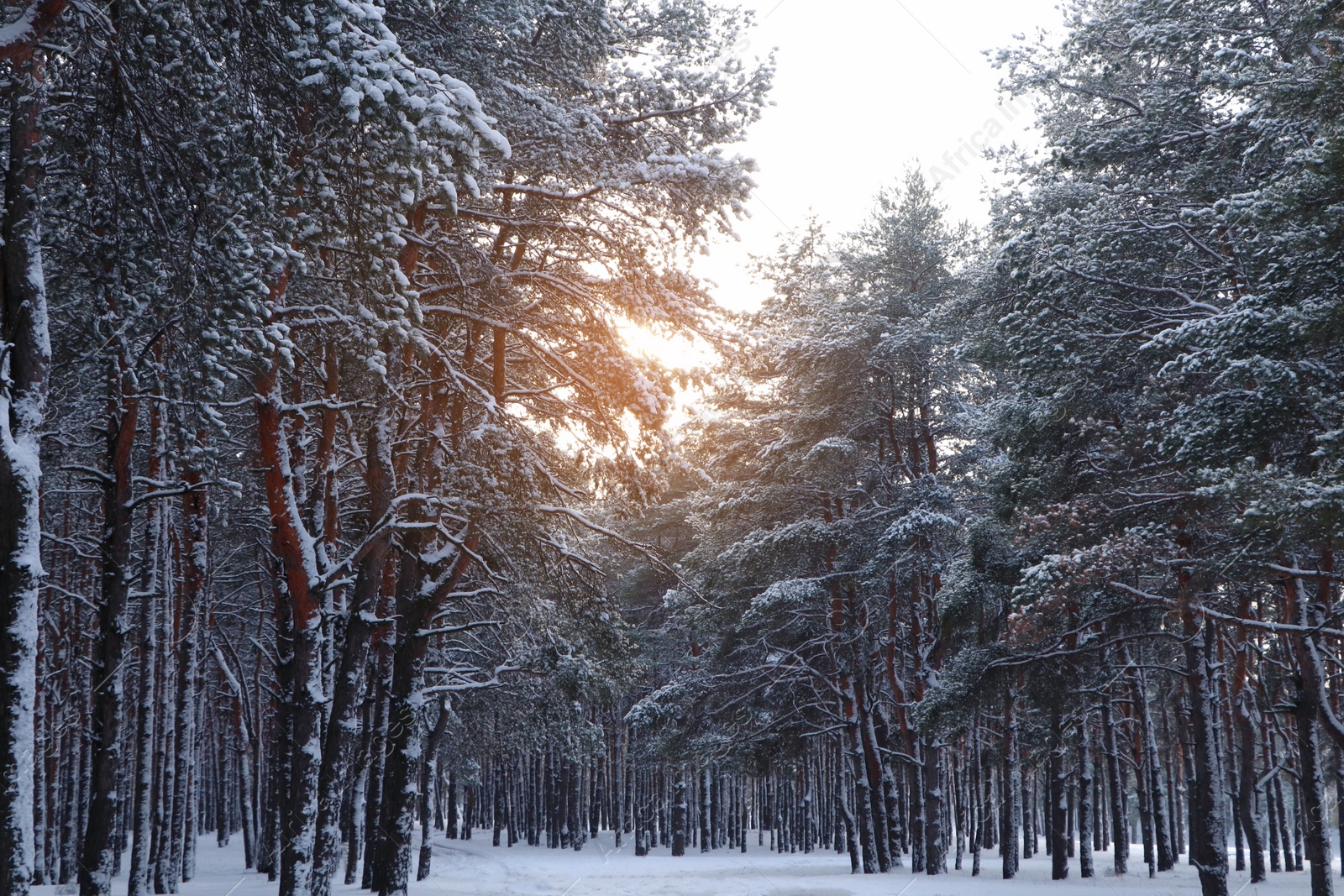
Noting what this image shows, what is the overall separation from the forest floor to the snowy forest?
4.34 ft

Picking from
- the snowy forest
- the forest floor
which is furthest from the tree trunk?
the forest floor

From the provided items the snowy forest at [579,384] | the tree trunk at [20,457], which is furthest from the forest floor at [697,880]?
the tree trunk at [20,457]

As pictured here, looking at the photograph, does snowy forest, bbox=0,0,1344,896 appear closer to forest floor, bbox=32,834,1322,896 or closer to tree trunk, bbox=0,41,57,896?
tree trunk, bbox=0,41,57,896

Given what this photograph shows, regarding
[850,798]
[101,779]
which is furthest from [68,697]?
[850,798]

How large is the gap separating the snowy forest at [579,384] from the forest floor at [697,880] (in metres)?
1.32

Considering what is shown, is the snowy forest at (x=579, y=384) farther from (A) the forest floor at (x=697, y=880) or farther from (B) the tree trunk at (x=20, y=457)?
(A) the forest floor at (x=697, y=880)

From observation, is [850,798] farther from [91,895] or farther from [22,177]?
[22,177]

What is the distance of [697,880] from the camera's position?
21094 millimetres

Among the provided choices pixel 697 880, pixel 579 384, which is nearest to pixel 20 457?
pixel 579 384

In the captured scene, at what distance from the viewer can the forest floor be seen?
1630 cm

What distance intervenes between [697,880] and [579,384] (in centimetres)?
1465

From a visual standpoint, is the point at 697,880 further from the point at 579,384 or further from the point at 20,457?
the point at 20,457

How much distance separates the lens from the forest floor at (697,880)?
1630 centimetres

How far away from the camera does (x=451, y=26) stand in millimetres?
9156
